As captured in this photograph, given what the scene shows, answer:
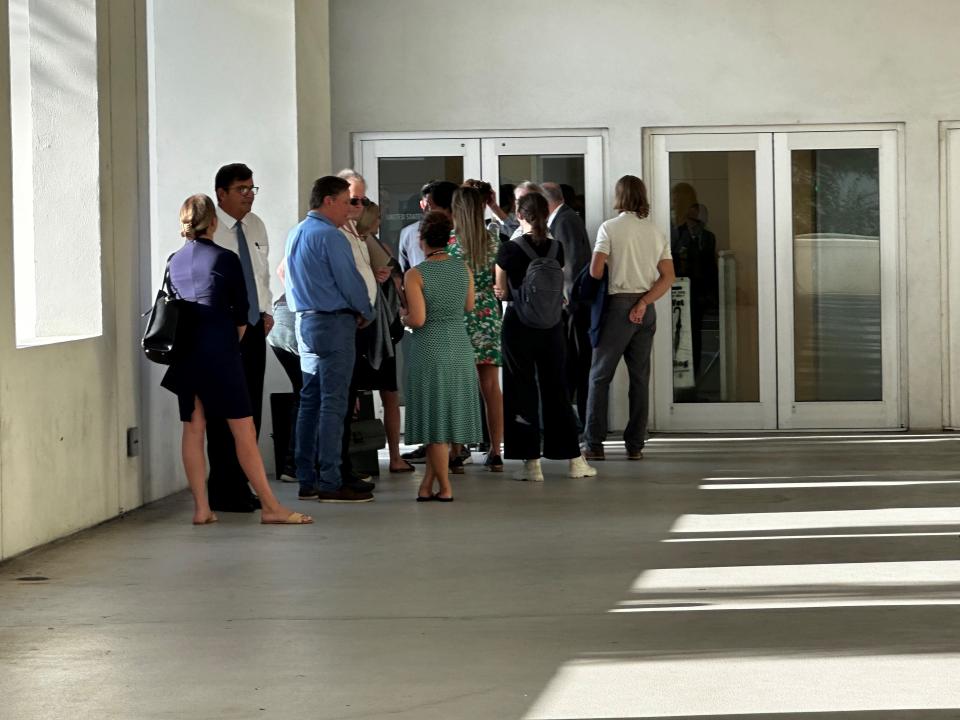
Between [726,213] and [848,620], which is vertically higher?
[726,213]

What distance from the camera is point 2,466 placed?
21.6ft

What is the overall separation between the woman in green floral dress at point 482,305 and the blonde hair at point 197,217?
1.67 m

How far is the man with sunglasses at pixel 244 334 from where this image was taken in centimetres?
802

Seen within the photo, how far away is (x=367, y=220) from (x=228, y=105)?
1647 mm

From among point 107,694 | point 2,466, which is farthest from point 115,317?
point 107,694

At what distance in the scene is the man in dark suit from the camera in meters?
10.6

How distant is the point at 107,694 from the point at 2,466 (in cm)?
247

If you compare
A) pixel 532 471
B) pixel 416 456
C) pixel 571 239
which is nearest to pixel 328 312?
pixel 532 471

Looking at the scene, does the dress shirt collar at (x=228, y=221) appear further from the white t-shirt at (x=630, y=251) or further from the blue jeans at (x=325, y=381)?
the white t-shirt at (x=630, y=251)

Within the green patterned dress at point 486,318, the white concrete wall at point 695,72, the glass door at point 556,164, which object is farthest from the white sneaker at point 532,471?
the white concrete wall at point 695,72

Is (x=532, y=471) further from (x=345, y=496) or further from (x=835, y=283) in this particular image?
(x=835, y=283)

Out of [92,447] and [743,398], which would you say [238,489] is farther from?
[743,398]

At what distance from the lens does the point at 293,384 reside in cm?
905

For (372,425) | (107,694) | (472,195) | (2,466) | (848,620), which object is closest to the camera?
(107,694)
